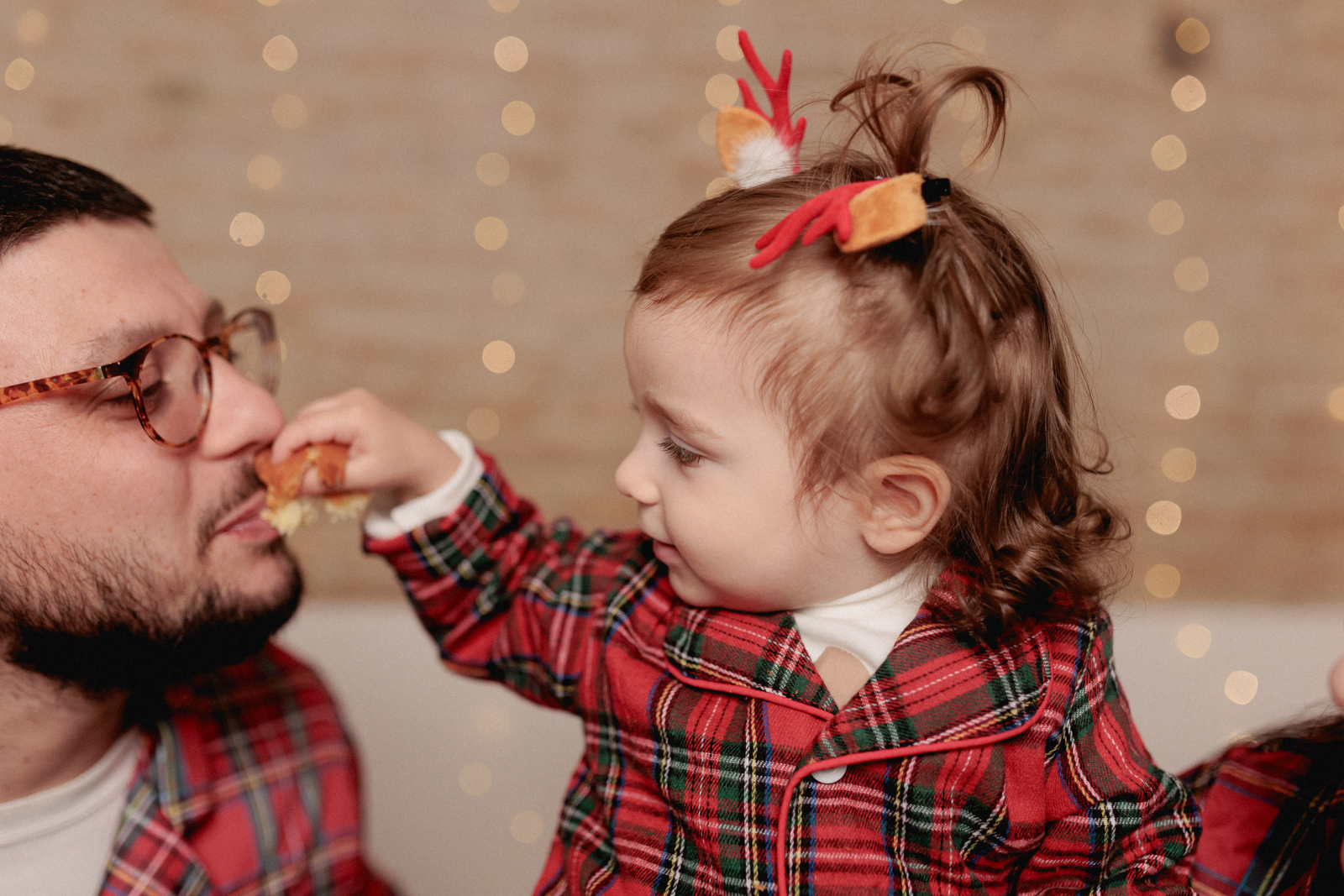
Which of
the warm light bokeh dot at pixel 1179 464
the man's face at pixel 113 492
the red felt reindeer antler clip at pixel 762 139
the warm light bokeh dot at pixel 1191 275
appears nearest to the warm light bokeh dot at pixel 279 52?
the man's face at pixel 113 492

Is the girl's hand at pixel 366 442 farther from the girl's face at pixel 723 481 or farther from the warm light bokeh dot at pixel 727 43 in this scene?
the warm light bokeh dot at pixel 727 43

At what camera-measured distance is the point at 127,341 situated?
3.23ft

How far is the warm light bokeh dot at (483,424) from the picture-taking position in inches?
84.0

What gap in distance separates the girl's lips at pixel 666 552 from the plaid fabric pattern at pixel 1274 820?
1.87 ft

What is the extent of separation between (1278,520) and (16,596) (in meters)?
2.41

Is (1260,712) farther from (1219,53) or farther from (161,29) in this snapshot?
(161,29)

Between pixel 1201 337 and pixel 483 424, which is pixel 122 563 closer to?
pixel 483 424

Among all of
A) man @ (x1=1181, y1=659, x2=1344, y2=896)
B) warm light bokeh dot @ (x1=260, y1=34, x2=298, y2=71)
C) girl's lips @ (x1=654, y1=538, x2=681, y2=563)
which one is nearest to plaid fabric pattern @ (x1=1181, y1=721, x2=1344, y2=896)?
man @ (x1=1181, y1=659, x2=1344, y2=896)

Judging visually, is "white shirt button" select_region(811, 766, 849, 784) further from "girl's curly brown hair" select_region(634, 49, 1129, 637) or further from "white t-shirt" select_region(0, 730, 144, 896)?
"white t-shirt" select_region(0, 730, 144, 896)

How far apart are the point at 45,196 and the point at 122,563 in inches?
15.1

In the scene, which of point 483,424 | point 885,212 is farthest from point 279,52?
point 885,212

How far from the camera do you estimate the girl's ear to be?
84 centimetres

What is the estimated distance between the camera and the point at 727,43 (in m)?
1.98

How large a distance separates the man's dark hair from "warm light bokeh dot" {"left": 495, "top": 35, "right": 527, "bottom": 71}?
104 cm
